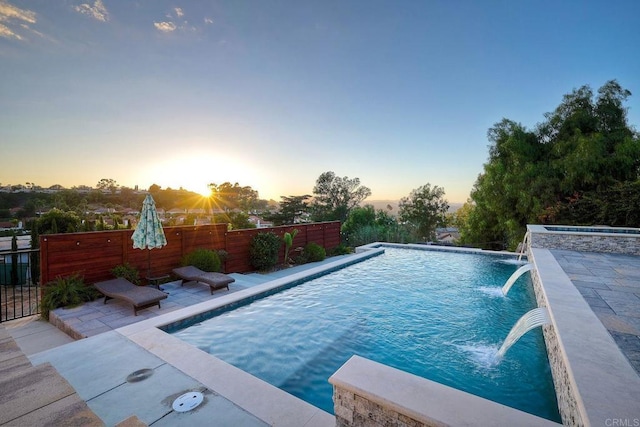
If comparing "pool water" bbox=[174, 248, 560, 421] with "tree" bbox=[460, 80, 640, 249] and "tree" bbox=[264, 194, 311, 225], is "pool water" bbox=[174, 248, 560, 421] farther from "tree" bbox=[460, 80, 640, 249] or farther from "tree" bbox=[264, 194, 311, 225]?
"tree" bbox=[264, 194, 311, 225]

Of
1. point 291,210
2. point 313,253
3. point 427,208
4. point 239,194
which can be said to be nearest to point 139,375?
point 313,253

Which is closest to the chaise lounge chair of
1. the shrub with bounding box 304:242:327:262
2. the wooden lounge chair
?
the wooden lounge chair

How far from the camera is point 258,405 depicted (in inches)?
101

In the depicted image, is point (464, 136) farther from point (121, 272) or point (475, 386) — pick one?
point (121, 272)

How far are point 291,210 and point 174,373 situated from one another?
100 ft

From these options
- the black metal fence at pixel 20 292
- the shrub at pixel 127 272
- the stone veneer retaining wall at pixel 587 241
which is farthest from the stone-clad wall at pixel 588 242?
the black metal fence at pixel 20 292

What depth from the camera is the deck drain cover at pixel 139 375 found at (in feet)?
9.71

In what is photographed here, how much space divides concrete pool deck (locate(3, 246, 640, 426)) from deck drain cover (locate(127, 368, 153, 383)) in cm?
6

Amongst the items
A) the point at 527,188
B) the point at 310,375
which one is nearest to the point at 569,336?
the point at 310,375

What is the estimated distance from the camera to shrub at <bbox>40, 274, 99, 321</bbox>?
5.36 meters

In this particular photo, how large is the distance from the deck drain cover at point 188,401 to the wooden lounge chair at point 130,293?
312cm

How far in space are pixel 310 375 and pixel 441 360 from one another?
181cm

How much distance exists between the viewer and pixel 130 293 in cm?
556

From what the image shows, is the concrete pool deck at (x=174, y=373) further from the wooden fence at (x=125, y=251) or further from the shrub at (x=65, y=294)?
the wooden fence at (x=125, y=251)
